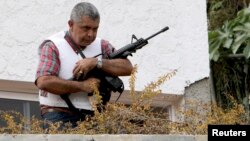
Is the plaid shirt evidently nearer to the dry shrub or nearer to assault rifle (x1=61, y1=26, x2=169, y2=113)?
assault rifle (x1=61, y1=26, x2=169, y2=113)

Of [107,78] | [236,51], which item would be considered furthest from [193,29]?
[107,78]

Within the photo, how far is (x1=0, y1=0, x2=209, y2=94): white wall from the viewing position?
8609 millimetres

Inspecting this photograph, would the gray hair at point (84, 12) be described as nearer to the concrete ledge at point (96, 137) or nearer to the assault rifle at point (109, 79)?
the assault rifle at point (109, 79)

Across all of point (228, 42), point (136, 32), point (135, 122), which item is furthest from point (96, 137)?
point (228, 42)

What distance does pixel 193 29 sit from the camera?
9.14m

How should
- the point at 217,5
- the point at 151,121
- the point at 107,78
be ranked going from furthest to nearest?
the point at 217,5, the point at 107,78, the point at 151,121

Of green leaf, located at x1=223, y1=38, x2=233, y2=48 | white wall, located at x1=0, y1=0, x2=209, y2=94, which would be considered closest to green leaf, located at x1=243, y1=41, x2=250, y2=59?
green leaf, located at x1=223, y1=38, x2=233, y2=48

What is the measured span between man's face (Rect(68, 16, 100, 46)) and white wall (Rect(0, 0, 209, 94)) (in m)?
1.73

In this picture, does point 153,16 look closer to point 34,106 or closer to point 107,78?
point 34,106

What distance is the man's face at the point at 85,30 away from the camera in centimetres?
682

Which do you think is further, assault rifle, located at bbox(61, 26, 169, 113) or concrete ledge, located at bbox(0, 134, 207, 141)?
assault rifle, located at bbox(61, 26, 169, 113)

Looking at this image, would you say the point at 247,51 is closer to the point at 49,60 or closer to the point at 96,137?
the point at 49,60

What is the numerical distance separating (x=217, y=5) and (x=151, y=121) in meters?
4.86

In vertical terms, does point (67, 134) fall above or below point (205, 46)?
below
